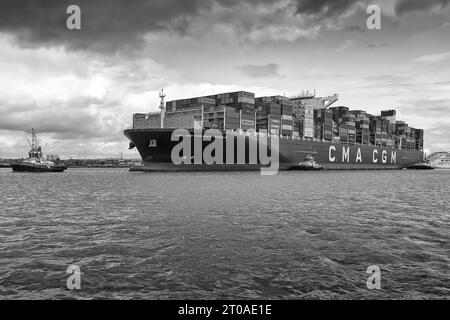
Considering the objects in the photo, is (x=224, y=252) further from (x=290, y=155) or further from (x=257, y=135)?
(x=290, y=155)

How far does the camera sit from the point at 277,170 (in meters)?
78.4

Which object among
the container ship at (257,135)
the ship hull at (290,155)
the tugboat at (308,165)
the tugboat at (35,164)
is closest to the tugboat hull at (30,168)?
the tugboat at (35,164)

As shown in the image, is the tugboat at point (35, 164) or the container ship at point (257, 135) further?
the tugboat at point (35, 164)

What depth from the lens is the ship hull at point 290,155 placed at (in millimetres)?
61688

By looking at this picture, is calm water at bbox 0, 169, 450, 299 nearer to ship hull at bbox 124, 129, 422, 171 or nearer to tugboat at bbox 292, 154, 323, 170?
ship hull at bbox 124, 129, 422, 171

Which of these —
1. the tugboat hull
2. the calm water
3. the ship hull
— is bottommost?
the calm water

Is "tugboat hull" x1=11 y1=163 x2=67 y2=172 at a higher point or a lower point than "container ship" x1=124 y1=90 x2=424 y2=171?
lower

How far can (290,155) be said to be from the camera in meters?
80.4

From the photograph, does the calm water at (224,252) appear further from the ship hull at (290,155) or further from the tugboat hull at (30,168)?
the tugboat hull at (30,168)

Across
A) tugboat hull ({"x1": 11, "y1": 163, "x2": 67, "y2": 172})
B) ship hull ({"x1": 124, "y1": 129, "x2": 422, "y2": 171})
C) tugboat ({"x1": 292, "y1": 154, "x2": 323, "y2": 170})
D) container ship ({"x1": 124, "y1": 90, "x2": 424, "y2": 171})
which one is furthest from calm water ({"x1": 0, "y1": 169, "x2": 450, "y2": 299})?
tugboat hull ({"x1": 11, "y1": 163, "x2": 67, "y2": 172})

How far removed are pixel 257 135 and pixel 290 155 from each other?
42.8 ft

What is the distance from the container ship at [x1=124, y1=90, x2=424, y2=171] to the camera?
6250 cm
